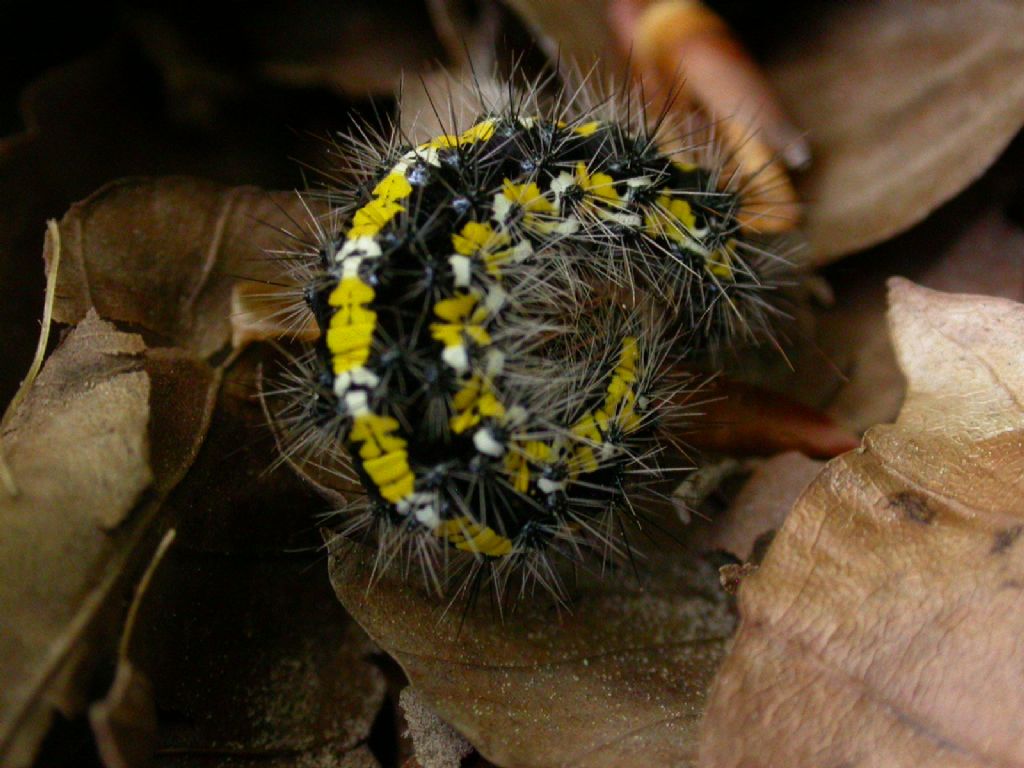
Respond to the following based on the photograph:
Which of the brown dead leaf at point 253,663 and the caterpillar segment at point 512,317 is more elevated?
the caterpillar segment at point 512,317

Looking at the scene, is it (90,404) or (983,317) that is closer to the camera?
(90,404)

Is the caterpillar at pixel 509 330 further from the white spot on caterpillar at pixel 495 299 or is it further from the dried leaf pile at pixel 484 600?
the dried leaf pile at pixel 484 600

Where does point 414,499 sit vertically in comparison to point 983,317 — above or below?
below

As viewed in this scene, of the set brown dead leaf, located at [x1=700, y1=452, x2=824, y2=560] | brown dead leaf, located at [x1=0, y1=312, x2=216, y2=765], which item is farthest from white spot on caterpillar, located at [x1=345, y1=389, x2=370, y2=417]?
brown dead leaf, located at [x1=700, y1=452, x2=824, y2=560]

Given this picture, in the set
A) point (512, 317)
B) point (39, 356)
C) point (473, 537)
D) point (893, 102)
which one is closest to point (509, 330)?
point (512, 317)

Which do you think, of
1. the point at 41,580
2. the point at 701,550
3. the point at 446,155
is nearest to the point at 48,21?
the point at 446,155

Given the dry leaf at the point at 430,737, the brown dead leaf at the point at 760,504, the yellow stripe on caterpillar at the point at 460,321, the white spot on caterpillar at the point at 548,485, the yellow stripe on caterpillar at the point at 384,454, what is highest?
the yellow stripe on caterpillar at the point at 460,321

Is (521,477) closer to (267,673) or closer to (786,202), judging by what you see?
(267,673)

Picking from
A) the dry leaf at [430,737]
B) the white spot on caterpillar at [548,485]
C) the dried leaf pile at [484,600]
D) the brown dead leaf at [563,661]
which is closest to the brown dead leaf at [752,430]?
the dried leaf pile at [484,600]
